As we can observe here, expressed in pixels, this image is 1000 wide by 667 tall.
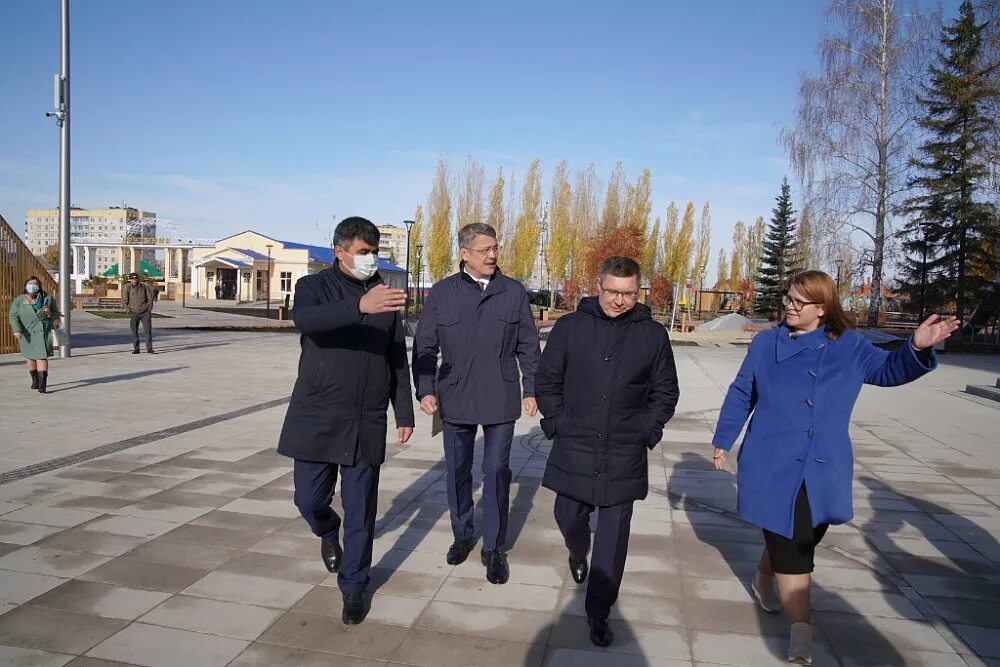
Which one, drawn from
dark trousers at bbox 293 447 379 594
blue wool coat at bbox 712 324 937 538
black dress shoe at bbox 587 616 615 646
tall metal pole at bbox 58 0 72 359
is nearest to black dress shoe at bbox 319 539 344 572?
dark trousers at bbox 293 447 379 594

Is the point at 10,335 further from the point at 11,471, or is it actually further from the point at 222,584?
the point at 222,584

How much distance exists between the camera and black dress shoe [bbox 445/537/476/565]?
4.22 metres

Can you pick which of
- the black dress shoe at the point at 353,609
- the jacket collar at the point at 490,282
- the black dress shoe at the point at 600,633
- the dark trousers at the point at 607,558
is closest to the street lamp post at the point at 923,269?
the jacket collar at the point at 490,282

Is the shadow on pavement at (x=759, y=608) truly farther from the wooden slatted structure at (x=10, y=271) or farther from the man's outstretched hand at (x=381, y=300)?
the wooden slatted structure at (x=10, y=271)

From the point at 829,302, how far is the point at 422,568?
2501mm

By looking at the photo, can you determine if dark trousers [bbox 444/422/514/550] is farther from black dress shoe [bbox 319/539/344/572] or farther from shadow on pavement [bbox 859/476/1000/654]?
shadow on pavement [bbox 859/476/1000/654]

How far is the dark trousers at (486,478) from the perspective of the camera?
4082 mm

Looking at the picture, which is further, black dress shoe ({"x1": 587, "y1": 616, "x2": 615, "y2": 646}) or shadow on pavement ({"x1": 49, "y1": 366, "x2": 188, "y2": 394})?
shadow on pavement ({"x1": 49, "y1": 366, "x2": 188, "y2": 394})

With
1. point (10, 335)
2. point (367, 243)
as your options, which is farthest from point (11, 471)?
point (10, 335)

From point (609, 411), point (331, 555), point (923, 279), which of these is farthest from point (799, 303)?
point (923, 279)

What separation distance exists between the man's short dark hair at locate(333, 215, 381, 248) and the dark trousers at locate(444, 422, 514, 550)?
1.17 m

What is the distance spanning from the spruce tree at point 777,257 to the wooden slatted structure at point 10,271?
46661mm

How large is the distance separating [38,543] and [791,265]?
178 ft

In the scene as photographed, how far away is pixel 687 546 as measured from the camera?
4.62 meters
